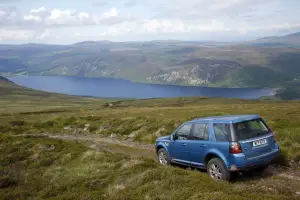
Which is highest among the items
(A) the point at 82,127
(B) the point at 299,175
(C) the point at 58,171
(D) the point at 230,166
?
(D) the point at 230,166

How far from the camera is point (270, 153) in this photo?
1252 centimetres

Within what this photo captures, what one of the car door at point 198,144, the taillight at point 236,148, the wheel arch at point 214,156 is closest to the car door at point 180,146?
the car door at point 198,144

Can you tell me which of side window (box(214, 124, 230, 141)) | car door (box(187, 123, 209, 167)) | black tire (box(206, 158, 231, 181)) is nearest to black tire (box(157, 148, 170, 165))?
car door (box(187, 123, 209, 167))

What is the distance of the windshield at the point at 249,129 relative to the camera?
12078 millimetres

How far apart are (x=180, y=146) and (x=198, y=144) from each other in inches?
60.6

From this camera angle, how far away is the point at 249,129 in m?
12.4

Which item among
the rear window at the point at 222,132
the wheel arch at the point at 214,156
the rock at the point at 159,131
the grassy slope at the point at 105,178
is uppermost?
the rear window at the point at 222,132

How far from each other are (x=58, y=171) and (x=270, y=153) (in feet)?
36.9

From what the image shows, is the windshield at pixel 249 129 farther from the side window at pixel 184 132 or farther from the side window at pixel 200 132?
the side window at pixel 184 132

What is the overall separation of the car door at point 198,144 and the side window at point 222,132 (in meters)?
0.57

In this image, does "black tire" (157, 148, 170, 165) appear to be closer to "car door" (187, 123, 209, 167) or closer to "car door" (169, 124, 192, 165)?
"car door" (169, 124, 192, 165)

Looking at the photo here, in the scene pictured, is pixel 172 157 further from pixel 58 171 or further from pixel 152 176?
pixel 58 171

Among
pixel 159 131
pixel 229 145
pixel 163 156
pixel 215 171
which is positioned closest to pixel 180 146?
pixel 163 156

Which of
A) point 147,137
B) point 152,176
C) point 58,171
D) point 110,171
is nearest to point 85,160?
point 58,171
